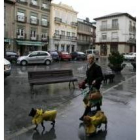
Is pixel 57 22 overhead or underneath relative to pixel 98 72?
overhead

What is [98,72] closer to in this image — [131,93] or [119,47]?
[131,93]

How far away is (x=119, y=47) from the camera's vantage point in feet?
177

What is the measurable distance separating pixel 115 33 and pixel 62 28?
1322 cm

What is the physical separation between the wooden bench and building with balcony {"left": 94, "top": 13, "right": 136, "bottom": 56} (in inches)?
1709

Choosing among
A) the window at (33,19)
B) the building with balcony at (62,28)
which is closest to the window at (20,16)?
the window at (33,19)

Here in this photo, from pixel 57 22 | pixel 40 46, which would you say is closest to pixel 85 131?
pixel 40 46

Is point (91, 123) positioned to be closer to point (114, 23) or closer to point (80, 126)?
point (80, 126)

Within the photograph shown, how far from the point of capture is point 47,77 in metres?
10.1

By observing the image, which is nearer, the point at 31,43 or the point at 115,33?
the point at 31,43

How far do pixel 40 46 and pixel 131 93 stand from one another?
116 ft

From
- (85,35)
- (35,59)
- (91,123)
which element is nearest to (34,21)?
(35,59)

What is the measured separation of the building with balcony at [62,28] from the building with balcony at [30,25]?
1.48m

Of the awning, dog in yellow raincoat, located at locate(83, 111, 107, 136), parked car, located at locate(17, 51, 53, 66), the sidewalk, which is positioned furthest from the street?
the awning

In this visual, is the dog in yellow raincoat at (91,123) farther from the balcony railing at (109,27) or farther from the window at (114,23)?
the window at (114,23)
